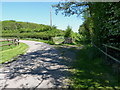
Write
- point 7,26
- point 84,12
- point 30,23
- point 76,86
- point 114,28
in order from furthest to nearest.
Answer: point 30,23 < point 7,26 < point 84,12 < point 114,28 < point 76,86

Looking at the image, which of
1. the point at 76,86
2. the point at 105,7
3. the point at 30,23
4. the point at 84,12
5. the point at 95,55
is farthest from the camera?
the point at 30,23

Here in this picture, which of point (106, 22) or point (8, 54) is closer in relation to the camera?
point (106, 22)

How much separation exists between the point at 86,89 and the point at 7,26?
54.0 metres

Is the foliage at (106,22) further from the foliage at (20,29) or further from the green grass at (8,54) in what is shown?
the foliage at (20,29)

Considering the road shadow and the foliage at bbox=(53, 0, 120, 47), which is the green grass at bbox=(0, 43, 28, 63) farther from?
the foliage at bbox=(53, 0, 120, 47)

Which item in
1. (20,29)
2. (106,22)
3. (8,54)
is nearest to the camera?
(106,22)

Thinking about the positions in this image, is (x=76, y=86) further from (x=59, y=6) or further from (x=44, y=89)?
(x=59, y=6)

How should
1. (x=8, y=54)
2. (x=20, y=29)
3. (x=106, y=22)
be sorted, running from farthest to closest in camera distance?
(x=20, y=29), (x=8, y=54), (x=106, y=22)

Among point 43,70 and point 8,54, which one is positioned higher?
point 8,54

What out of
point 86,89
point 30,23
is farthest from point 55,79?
point 30,23

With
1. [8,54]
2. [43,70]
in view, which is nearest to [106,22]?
[43,70]

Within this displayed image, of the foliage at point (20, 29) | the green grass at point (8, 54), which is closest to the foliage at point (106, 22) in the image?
the green grass at point (8, 54)

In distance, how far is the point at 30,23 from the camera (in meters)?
56.5

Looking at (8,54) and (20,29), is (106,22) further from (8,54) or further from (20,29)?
(20,29)
